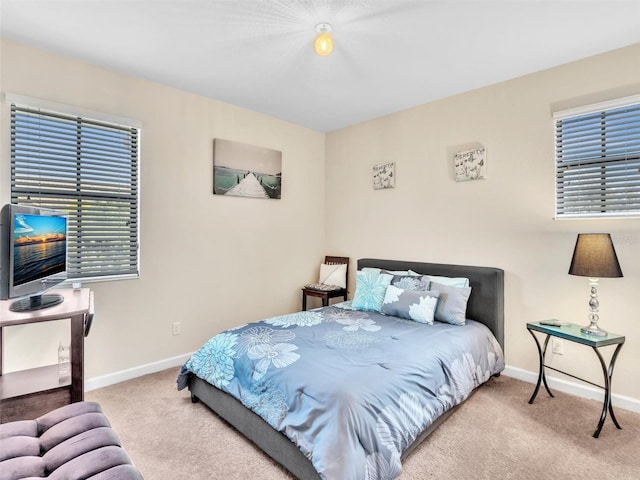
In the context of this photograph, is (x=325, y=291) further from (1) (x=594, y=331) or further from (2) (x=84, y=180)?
(2) (x=84, y=180)

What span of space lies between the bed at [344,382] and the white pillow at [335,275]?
123cm

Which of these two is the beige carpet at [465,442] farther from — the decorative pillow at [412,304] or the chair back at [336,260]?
the chair back at [336,260]

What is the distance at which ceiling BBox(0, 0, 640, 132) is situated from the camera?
2.04m

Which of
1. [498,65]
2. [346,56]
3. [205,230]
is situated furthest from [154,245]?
[498,65]

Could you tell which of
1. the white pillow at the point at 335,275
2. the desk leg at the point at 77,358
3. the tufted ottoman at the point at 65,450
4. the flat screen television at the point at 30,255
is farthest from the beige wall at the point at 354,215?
the tufted ottoman at the point at 65,450

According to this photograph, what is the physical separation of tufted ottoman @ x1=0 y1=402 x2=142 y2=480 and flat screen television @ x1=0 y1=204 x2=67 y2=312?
65cm

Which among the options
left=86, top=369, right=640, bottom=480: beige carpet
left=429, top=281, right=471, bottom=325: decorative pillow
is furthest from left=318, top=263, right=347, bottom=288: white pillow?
left=86, top=369, right=640, bottom=480: beige carpet

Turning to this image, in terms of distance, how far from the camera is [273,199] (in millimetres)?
4043

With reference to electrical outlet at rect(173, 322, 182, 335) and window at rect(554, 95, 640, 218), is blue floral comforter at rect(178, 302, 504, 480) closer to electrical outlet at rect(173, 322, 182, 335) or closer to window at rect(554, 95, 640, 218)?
electrical outlet at rect(173, 322, 182, 335)

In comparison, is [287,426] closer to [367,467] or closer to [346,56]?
[367,467]

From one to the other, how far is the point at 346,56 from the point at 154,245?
2332 mm

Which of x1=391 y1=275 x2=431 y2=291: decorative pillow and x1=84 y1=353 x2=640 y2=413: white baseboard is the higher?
x1=391 y1=275 x2=431 y2=291: decorative pillow

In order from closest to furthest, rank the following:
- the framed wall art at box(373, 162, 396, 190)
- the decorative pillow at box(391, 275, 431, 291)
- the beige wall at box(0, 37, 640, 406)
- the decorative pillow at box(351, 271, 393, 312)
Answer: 1. the beige wall at box(0, 37, 640, 406)
2. the decorative pillow at box(391, 275, 431, 291)
3. the decorative pillow at box(351, 271, 393, 312)
4. the framed wall art at box(373, 162, 396, 190)

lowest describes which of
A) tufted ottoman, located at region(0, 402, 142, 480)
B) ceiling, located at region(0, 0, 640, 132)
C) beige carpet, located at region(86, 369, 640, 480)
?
beige carpet, located at region(86, 369, 640, 480)
